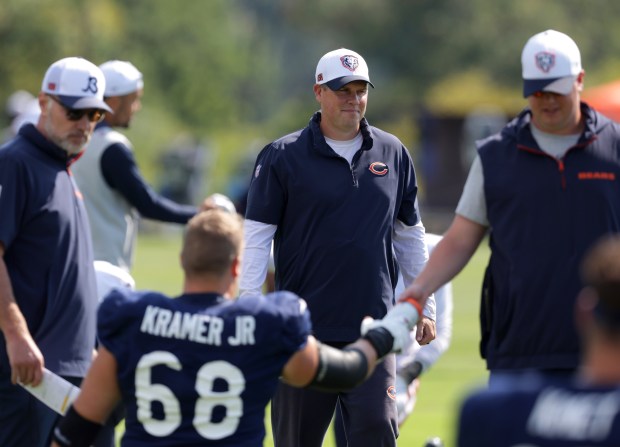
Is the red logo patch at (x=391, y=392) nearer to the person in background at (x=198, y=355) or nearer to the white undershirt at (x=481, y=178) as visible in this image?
the white undershirt at (x=481, y=178)

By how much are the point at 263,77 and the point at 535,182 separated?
280 feet

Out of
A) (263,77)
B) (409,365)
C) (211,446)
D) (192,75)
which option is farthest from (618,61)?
(211,446)

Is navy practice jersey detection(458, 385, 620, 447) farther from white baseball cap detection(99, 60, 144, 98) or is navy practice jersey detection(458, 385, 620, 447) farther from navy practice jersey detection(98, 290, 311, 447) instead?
white baseball cap detection(99, 60, 144, 98)

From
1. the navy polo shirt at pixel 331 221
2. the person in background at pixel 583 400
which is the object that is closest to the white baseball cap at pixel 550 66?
the navy polo shirt at pixel 331 221

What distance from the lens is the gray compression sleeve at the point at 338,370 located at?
5.38m

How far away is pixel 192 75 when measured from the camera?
67.9m

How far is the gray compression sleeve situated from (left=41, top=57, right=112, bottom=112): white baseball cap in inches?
75.3

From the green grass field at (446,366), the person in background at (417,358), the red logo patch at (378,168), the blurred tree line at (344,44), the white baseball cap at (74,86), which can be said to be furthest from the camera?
the blurred tree line at (344,44)

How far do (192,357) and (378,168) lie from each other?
2358 mm

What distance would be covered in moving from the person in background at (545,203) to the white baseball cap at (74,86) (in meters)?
1.88

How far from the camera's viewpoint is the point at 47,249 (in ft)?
21.3

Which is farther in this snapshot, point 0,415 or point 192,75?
point 192,75

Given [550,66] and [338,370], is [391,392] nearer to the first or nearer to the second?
[338,370]

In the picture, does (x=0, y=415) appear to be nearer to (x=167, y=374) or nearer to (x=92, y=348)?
(x=92, y=348)
